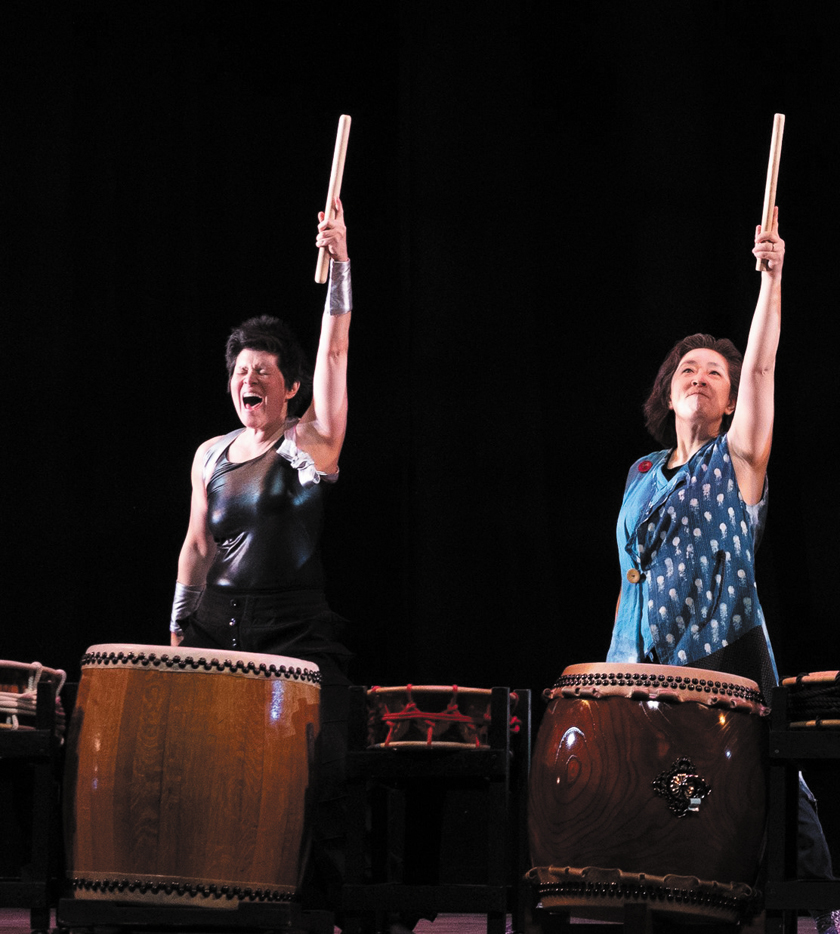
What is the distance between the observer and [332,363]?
351cm

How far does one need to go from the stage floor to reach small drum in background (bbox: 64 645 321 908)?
1.08m

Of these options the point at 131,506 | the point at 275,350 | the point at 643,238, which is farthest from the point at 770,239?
the point at 131,506

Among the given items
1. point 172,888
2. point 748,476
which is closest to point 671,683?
point 748,476

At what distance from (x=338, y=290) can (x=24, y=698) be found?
1417 mm

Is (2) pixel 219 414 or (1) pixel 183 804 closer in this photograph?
(1) pixel 183 804

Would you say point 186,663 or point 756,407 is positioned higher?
point 756,407

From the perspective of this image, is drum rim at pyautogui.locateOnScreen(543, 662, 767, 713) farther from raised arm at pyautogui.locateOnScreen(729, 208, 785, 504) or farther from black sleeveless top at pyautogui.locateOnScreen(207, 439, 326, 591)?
black sleeveless top at pyautogui.locateOnScreen(207, 439, 326, 591)

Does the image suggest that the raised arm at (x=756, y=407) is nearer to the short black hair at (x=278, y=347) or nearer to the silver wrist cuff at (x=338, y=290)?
the silver wrist cuff at (x=338, y=290)

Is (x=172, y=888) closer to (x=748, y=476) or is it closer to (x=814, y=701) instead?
(x=814, y=701)

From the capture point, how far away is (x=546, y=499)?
4.16 metres

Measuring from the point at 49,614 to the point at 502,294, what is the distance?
67.8 inches

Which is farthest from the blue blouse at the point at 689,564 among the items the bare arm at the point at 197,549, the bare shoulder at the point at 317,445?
the bare arm at the point at 197,549

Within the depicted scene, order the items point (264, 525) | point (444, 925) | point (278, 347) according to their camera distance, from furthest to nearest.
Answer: point (444, 925) → point (278, 347) → point (264, 525)

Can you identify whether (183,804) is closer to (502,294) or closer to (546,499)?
(546,499)
